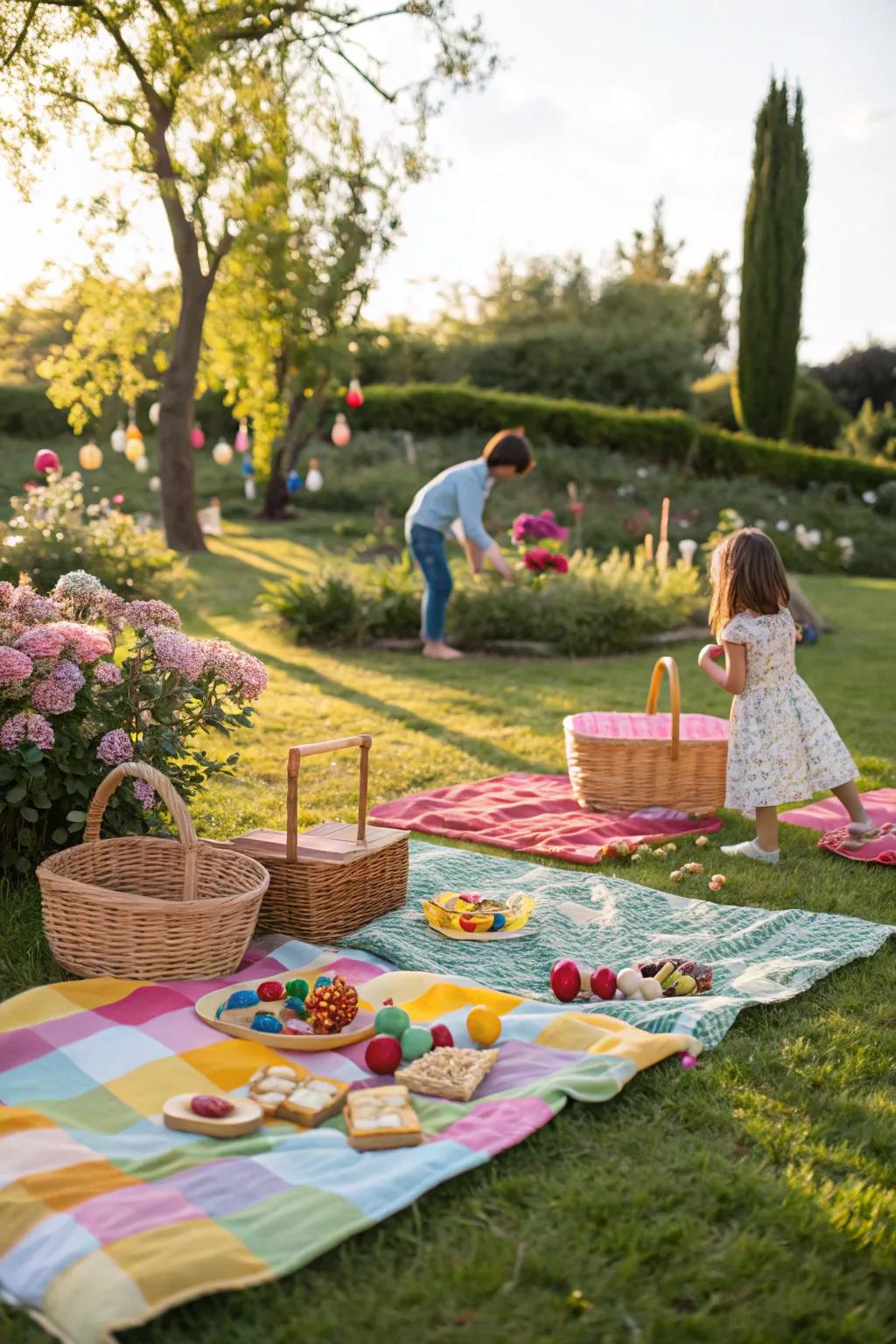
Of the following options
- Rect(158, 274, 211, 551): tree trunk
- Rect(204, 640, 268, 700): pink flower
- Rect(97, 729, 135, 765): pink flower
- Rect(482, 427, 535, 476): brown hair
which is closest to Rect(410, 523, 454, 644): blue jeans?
Rect(482, 427, 535, 476): brown hair

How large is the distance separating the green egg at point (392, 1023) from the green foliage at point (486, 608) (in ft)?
22.6

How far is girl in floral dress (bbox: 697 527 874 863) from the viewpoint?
15.2 feet

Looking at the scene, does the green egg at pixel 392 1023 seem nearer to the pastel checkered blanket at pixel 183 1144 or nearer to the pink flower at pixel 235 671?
the pastel checkered blanket at pixel 183 1144

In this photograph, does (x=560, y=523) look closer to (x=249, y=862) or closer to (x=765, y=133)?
(x=765, y=133)

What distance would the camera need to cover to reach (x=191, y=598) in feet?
38.4

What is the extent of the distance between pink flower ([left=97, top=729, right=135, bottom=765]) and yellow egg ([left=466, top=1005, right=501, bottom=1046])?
141 centimetres

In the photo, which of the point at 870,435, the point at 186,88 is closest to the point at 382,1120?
the point at 186,88

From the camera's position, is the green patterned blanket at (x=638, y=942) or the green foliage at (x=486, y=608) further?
the green foliage at (x=486, y=608)

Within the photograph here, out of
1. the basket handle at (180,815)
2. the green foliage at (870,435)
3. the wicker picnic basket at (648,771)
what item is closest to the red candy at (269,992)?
the basket handle at (180,815)

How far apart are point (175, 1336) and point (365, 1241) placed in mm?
367

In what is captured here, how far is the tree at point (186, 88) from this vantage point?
23.5ft

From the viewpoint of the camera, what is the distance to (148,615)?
404 cm

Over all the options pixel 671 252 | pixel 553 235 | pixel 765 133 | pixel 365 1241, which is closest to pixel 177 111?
pixel 365 1241

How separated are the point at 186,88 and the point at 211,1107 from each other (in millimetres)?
8917
